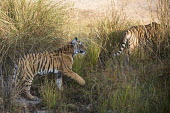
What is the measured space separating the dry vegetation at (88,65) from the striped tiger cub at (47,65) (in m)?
0.15

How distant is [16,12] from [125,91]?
2.38 meters

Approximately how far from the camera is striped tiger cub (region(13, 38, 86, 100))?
192 inches

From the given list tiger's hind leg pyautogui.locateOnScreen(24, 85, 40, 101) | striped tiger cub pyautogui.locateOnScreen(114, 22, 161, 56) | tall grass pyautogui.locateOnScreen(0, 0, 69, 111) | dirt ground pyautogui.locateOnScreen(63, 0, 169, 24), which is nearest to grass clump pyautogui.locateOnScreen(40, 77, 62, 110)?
tiger's hind leg pyautogui.locateOnScreen(24, 85, 40, 101)

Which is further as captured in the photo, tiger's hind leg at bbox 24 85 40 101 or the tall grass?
the tall grass

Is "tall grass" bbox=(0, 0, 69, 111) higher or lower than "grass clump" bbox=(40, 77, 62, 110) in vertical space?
higher

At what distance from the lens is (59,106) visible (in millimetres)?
4621

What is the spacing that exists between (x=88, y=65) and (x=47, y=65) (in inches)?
37.5

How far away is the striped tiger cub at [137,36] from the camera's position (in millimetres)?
6457

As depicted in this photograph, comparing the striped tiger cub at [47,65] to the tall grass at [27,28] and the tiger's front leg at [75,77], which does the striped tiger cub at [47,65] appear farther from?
the tall grass at [27,28]

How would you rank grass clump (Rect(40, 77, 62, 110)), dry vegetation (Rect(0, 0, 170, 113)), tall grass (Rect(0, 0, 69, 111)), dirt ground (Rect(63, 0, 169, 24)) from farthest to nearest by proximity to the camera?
dirt ground (Rect(63, 0, 169, 24)) < tall grass (Rect(0, 0, 69, 111)) < grass clump (Rect(40, 77, 62, 110)) < dry vegetation (Rect(0, 0, 170, 113))

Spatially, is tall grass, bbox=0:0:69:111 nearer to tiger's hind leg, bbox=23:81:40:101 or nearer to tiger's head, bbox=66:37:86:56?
tiger's head, bbox=66:37:86:56

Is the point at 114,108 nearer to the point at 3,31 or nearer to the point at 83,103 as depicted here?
the point at 83,103

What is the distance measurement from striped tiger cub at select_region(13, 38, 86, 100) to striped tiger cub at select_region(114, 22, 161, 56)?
1197 mm

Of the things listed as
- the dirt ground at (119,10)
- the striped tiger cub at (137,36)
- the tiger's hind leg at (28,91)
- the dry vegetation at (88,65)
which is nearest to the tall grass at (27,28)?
the dry vegetation at (88,65)
